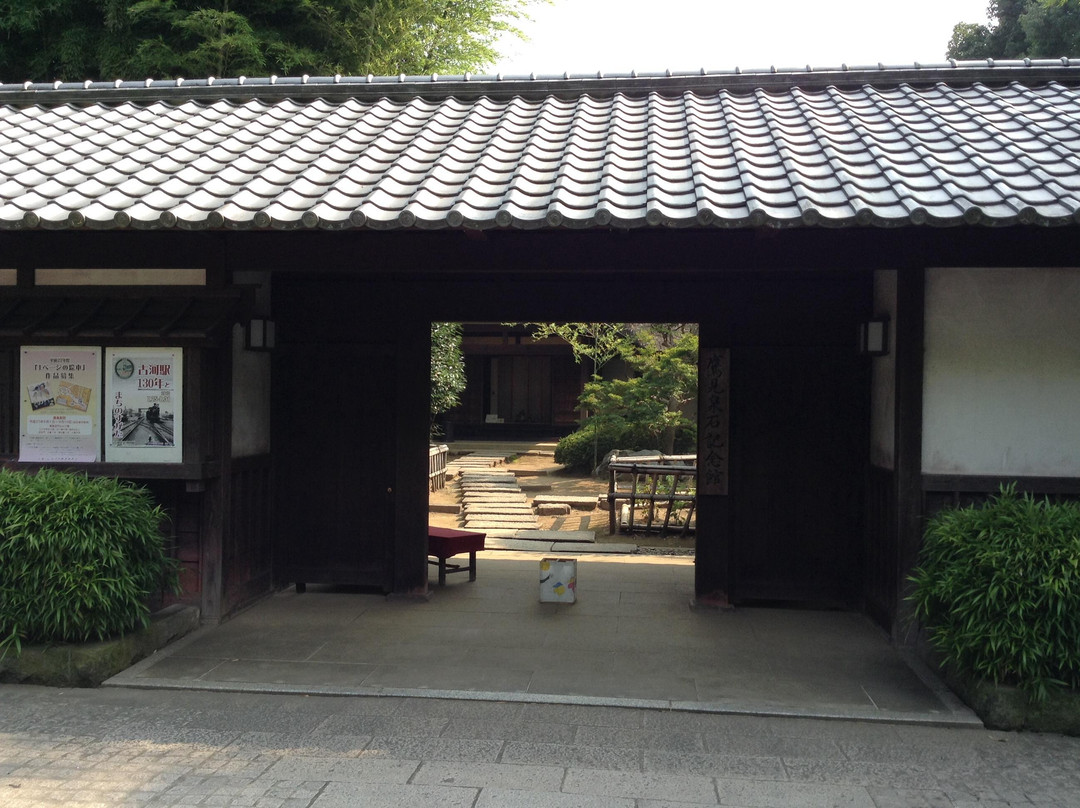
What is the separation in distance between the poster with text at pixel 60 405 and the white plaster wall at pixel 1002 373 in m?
6.28

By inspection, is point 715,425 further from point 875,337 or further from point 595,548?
point 595,548

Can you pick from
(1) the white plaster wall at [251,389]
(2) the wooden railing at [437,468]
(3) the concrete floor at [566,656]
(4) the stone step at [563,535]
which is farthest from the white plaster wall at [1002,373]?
(2) the wooden railing at [437,468]

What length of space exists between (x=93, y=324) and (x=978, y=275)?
21.8 feet

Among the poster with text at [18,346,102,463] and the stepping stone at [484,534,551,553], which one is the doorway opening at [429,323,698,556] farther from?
the poster with text at [18,346,102,463]

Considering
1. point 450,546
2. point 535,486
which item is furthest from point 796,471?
point 535,486

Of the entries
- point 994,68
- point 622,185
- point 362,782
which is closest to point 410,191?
point 622,185

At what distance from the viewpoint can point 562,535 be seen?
13.6 m

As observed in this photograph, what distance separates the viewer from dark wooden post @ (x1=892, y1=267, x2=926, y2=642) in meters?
6.75

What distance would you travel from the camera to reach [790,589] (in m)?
8.38

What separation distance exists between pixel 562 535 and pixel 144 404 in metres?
7.47

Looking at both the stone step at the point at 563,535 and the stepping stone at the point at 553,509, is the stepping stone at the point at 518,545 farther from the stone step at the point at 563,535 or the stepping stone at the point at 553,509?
the stepping stone at the point at 553,509

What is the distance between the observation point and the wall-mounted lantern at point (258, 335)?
8023 millimetres

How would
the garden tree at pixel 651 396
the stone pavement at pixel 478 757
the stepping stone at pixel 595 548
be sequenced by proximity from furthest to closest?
the garden tree at pixel 651 396
the stepping stone at pixel 595 548
the stone pavement at pixel 478 757

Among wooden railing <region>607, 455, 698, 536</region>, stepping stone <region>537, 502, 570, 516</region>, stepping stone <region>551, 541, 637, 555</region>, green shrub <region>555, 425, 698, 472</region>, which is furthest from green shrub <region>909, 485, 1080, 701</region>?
green shrub <region>555, 425, 698, 472</region>
